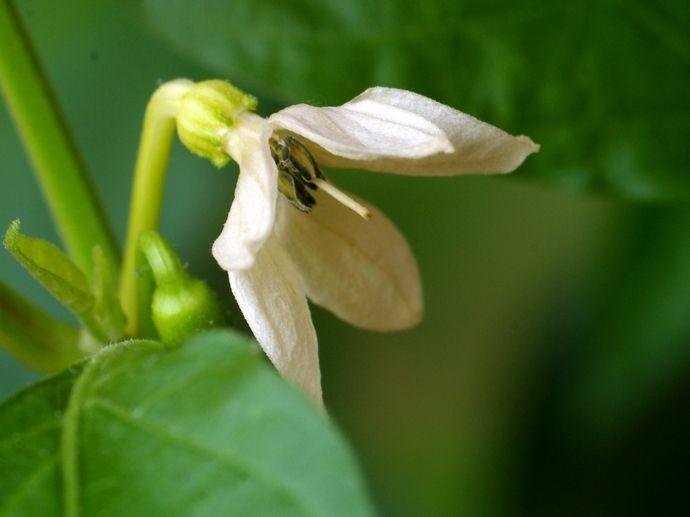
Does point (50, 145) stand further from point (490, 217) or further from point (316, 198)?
point (490, 217)

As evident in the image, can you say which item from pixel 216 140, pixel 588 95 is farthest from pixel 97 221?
pixel 588 95

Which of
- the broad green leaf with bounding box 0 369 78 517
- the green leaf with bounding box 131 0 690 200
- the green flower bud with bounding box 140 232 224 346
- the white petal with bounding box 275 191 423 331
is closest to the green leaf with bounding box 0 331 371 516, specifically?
the broad green leaf with bounding box 0 369 78 517

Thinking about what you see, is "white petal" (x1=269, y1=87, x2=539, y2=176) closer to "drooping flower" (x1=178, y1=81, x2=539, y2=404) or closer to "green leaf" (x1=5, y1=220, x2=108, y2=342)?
"drooping flower" (x1=178, y1=81, x2=539, y2=404)

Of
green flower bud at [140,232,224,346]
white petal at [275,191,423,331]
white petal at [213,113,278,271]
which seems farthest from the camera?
white petal at [275,191,423,331]

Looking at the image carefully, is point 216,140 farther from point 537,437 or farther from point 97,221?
point 537,437

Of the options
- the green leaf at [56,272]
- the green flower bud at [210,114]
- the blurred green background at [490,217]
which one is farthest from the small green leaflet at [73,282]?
the blurred green background at [490,217]

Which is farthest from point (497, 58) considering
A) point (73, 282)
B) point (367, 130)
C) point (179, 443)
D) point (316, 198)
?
point (179, 443)
